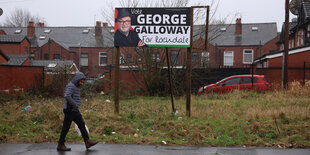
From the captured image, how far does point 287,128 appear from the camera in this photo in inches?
330

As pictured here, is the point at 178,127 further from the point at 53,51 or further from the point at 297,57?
the point at 53,51

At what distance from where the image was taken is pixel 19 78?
18172 millimetres

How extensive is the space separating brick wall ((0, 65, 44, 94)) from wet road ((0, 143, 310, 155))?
10448 millimetres

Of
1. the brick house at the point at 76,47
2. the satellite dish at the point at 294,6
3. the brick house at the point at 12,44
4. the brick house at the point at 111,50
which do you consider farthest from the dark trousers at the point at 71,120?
the brick house at the point at 12,44

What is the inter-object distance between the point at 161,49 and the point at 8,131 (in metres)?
11.5

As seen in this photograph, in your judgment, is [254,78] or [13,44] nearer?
[254,78]

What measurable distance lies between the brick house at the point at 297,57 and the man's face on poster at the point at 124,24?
12.6 meters

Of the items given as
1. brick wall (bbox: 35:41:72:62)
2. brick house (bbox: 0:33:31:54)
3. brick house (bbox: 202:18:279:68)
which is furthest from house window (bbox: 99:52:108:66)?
brick house (bbox: 202:18:279:68)

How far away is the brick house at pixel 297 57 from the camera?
21.3 meters

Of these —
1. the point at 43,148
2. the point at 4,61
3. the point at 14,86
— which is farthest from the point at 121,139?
the point at 4,61

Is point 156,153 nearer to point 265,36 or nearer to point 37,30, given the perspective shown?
point 265,36

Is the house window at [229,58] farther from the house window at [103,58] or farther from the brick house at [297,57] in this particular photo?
the house window at [103,58]

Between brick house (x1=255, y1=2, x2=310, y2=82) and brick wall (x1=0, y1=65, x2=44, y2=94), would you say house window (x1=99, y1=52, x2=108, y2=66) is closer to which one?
brick house (x1=255, y1=2, x2=310, y2=82)

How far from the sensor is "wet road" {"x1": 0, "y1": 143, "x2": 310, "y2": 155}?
6.94 meters
